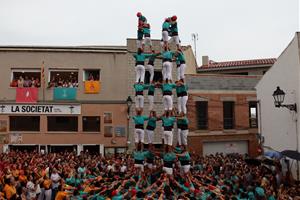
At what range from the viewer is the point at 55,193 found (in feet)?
51.1

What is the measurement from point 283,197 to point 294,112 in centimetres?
627

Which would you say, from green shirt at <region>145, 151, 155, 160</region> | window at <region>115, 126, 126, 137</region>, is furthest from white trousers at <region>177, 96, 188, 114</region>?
window at <region>115, 126, 126, 137</region>

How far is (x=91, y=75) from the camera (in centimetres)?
3009

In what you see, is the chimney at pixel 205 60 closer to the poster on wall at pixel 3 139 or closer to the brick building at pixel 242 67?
the brick building at pixel 242 67

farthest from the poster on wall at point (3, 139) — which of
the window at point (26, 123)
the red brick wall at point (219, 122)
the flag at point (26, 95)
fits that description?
the red brick wall at point (219, 122)

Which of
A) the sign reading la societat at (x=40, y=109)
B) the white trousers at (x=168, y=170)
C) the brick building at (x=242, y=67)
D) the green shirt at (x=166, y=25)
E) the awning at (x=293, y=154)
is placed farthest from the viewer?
the brick building at (x=242, y=67)

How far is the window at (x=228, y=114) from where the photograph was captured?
1207 inches

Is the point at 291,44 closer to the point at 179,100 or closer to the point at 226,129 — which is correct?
the point at 179,100

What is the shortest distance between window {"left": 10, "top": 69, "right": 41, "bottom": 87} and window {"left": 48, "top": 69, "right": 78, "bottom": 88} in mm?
939

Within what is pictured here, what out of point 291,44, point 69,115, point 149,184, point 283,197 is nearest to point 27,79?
point 69,115

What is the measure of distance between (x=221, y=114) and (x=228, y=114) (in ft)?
3.32

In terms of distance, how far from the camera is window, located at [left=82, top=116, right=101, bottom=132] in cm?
2962

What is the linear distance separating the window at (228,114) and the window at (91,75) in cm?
968

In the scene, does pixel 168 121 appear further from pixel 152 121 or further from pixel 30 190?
pixel 30 190
